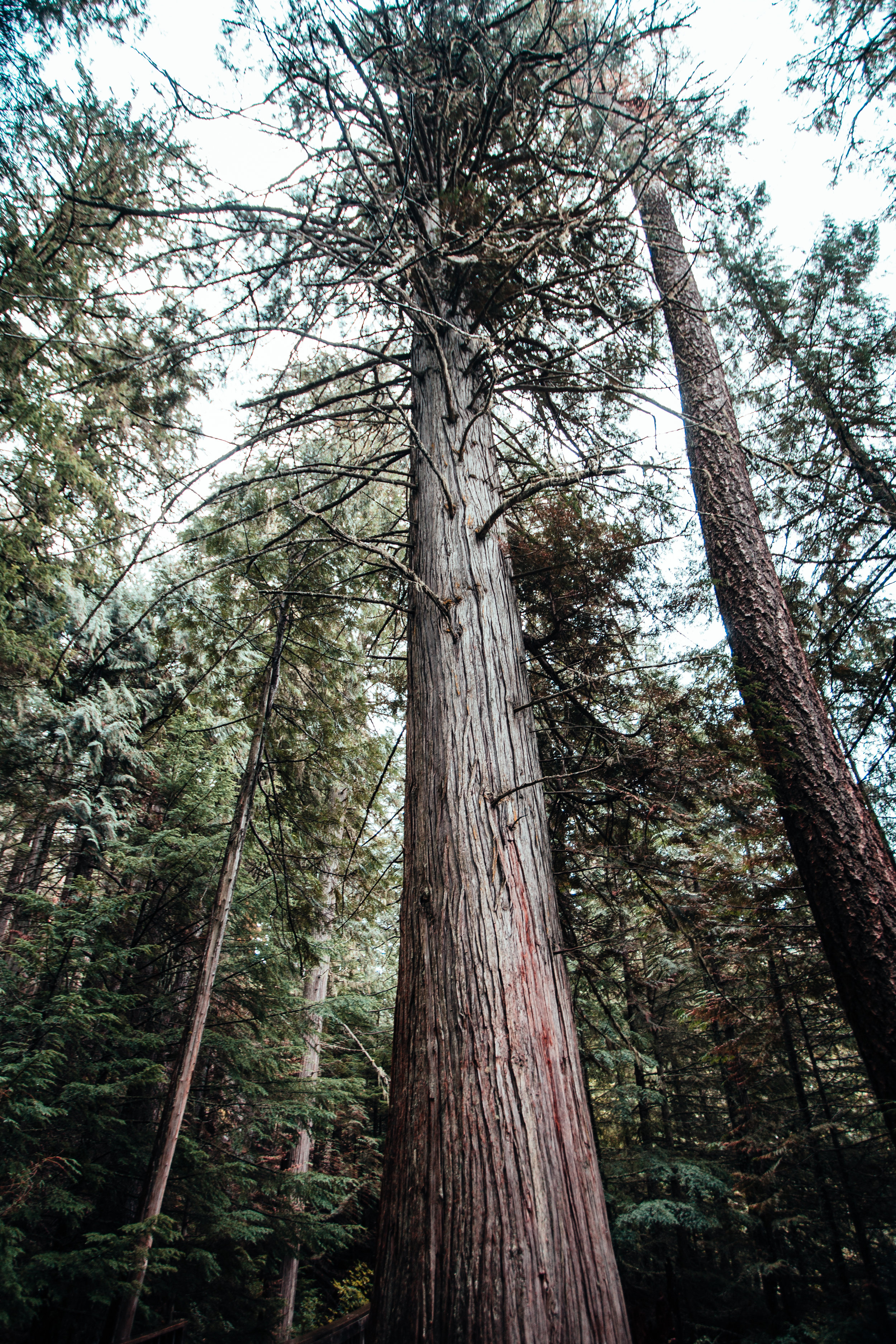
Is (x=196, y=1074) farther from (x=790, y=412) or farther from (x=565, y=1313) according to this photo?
(x=790, y=412)

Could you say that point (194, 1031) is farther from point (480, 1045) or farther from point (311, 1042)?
point (311, 1042)

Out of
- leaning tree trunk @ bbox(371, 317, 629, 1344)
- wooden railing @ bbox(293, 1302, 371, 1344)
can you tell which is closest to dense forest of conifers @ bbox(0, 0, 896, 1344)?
leaning tree trunk @ bbox(371, 317, 629, 1344)

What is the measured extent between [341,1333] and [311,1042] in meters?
3.89

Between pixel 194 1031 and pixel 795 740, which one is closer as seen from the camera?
pixel 194 1031

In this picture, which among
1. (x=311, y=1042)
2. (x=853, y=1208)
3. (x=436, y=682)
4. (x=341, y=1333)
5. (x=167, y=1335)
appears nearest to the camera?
(x=436, y=682)

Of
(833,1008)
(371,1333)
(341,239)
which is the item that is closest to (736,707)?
(371,1333)

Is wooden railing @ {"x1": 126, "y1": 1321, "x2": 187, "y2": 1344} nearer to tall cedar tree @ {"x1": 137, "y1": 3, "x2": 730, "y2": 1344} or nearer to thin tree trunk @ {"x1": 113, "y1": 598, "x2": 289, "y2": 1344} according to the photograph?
thin tree trunk @ {"x1": 113, "y1": 598, "x2": 289, "y2": 1344}

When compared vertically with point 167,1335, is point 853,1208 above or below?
above

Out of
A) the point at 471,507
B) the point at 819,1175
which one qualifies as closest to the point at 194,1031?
the point at 471,507

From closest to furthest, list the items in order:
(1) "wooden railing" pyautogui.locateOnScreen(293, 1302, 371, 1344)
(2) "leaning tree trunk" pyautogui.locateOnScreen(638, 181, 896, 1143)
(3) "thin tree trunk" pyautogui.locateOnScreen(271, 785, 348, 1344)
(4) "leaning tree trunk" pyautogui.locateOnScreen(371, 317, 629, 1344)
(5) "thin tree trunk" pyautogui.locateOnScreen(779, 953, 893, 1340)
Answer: (4) "leaning tree trunk" pyautogui.locateOnScreen(371, 317, 629, 1344) → (2) "leaning tree trunk" pyautogui.locateOnScreen(638, 181, 896, 1143) → (3) "thin tree trunk" pyautogui.locateOnScreen(271, 785, 348, 1344) → (1) "wooden railing" pyautogui.locateOnScreen(293, 1302, 371, 1344) → (5) "thin tree trunk" pyautogui.locateOnScreen(779, 953, 893, 1340)

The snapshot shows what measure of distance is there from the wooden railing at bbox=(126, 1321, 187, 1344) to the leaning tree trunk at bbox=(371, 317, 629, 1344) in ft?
10.8

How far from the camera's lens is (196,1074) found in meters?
5.45

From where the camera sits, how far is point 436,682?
2.42 metres

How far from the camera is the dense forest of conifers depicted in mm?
1967
